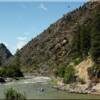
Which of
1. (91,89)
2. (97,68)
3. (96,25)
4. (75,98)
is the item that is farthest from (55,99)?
(96,25)

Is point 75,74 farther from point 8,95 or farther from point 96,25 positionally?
point 8,95

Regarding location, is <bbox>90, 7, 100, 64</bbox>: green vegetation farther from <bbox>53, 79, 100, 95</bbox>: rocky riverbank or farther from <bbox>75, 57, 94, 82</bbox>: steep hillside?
<bbox>53, 79, 100, 95</bbox>: rocky riverbank

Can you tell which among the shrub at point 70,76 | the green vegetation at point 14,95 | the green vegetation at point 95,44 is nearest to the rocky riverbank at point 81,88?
the shrub at point 70,76

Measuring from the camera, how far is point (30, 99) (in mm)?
95688

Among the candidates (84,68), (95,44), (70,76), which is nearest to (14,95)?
(95,44)

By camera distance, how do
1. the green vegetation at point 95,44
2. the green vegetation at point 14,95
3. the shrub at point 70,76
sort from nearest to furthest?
the green vegetation at point 14,95 < the green vegetation at point 95,44 < the shrub at point 70,76

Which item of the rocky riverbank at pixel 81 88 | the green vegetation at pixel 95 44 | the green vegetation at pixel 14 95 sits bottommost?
the green vegetation at pixel 14 95

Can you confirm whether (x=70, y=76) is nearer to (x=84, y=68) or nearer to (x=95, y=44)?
(x=84, y=68)

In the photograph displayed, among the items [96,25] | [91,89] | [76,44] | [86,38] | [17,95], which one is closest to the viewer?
[17,95]

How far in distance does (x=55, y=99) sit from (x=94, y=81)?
80.4 feet

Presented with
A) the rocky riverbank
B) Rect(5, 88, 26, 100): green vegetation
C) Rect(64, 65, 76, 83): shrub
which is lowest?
Rect(5, 88, 26, 100): green vegetation

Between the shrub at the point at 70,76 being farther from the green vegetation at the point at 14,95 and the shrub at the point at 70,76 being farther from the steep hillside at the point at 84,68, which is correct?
the green vegetation at the point at 14,95

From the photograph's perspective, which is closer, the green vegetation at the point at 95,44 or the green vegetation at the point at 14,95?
the green vegetation at the point at 14,95

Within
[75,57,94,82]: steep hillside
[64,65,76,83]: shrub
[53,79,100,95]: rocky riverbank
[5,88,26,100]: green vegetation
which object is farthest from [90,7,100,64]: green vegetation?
[5,88,26,100]: green vegetation
